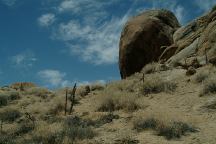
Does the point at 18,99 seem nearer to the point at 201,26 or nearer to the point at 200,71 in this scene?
the point at 200,71

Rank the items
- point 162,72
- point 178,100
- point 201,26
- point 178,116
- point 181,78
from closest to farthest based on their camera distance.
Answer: point 178,116 → point 178,100 → point 181,78 → point 162,72 → point 201,26

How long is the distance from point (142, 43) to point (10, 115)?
1355cm

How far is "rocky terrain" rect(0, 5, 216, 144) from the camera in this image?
45.3ft

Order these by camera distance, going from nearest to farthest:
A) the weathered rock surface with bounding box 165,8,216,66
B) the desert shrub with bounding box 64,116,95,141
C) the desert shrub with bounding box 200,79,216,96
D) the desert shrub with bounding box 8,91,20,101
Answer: the desert shrub with bounding box 64,116,95,141 → the desert shrub with bounding box 200,79,216,96 → the weathered rock surface with bounding box 165,8,216,66 → the desert shrub with bounding box 8,91,20,101

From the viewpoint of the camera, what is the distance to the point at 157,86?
20.8 m

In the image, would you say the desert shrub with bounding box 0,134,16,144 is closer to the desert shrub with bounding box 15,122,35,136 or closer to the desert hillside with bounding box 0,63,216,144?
the desert hillside with bounding box 0,63,216,144

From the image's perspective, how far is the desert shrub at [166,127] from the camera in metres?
13.3

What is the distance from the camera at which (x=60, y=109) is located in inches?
802

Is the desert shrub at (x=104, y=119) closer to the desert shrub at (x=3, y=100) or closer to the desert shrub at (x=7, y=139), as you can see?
the desert shrub at (x=7, y=139)

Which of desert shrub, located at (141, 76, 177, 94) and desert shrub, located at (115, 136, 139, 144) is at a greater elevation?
desert shrub, located at (141, 76, 177, 94)

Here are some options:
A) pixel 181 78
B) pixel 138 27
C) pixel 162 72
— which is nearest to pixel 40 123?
pixel 181 78

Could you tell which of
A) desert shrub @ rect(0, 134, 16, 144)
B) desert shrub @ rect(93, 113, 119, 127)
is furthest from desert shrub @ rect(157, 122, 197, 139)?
desert shrub @ rect(0, 134, 16, 144)

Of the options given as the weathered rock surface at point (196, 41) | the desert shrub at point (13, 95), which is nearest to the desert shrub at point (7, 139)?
the desert shrub at point (13, 95)

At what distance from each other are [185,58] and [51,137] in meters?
14.1
